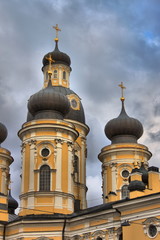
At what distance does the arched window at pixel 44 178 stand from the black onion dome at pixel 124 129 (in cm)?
847

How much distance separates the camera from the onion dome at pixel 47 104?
127ft

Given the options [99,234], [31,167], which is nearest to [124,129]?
[31,167]

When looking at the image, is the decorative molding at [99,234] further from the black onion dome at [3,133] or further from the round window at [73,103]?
the black onion dome at [3,133]

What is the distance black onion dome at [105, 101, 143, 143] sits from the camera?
4309 centimetres

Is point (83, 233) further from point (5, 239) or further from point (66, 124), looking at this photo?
point (66, 124)

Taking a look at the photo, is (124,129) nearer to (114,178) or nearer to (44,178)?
(114,178)

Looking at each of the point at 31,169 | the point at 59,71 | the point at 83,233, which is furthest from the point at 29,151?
the point at 59,71

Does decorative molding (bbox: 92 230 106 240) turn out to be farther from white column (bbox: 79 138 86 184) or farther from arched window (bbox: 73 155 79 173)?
white column (bbox: 79 138 86 184)

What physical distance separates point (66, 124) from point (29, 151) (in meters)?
3.24

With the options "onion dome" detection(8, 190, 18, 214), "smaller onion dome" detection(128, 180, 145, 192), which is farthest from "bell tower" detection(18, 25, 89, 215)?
"onion dome" detection(8, 190, 18, 214)

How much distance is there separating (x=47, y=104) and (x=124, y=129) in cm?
779

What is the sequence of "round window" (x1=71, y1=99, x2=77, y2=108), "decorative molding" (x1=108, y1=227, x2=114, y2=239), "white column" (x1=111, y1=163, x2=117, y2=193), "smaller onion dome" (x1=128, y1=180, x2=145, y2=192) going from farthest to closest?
"round window" (x1=71, y1=99, x2=77, y2=108) < "white column" (x1=111, y1=163, x2=117, y2=193) < "decorative molding" (x1=108, y1=227, x2=114, y2=239) < "smaller onion dome" (x1=128, y1=180, x2=145, y2=192)

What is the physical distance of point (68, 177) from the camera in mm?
37188

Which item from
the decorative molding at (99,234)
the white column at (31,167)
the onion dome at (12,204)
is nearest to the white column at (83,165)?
the white column at (31,167)
